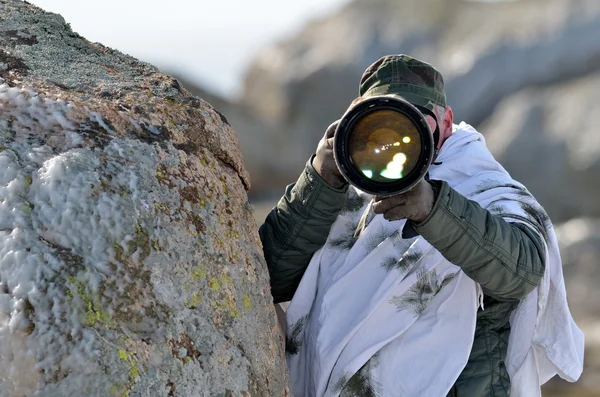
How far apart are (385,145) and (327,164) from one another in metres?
0.43

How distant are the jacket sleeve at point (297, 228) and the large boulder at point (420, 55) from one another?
40.1ft

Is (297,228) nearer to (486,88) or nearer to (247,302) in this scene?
(247,302)

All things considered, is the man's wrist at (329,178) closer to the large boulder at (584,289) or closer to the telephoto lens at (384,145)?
the telephoto lens at (384,145)

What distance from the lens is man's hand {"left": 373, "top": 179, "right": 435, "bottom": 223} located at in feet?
7.84

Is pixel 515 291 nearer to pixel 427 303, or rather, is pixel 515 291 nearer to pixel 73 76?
pixel 427 303

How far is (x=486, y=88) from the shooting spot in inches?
591

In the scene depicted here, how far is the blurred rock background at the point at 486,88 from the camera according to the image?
13703 mm

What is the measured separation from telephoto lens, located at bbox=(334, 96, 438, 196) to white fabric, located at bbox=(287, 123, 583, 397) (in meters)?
0.59

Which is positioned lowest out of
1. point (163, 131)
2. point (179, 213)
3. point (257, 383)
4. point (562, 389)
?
point (562, 389)

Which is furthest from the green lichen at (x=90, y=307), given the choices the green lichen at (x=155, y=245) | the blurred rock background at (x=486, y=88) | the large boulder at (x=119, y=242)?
the blurred rock background at (x=486, y=88)

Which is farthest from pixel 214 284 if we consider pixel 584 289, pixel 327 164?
pixel 584 289

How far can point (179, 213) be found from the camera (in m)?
2.31

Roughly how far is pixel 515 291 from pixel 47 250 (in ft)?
4.62

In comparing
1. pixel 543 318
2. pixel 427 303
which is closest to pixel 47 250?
pixel 427 303
